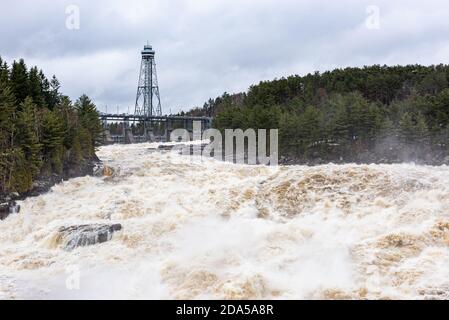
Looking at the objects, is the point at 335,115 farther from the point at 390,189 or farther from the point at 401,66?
the point at 401,66

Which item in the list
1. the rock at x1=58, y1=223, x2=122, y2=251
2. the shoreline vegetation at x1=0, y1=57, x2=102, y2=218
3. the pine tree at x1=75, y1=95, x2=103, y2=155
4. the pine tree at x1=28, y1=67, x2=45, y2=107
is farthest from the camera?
the pine tree at x1=28, y1=67, x2=45, y2=107

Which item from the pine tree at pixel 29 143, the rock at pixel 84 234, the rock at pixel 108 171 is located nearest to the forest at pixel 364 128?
the rock at pixel 108 171

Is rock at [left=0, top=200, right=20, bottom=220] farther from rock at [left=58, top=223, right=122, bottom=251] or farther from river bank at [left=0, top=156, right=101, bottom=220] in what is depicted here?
rock at [left=58, top=223, right=122, bottom=251]

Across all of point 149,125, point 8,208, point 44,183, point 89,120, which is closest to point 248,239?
point 8,208

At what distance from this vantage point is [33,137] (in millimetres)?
43969

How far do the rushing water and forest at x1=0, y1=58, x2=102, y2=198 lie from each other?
299 cm

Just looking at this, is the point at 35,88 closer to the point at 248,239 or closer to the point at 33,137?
the point at 33,137

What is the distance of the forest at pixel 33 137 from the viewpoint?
40250 mm

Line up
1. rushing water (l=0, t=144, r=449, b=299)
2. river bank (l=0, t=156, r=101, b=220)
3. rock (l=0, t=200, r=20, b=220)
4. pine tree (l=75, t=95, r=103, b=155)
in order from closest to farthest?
rushing water (l=0, t=144, r=449, b=299) < rock (l=0, t=200, r=20, b=220) < river bank (l=0, t=156, r=101, b=220) < pine tree (l=75, t=95, r=103, b=155)

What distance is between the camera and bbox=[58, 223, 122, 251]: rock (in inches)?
1128

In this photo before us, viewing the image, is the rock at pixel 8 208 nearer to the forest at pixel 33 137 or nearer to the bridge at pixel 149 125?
the forest at pixel 33 137

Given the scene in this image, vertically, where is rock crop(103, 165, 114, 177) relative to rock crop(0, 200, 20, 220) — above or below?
above

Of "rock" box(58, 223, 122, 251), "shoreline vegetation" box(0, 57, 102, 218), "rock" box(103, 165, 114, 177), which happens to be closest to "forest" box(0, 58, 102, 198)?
"shoreline vegetation" box(0, 57, 102, 218)

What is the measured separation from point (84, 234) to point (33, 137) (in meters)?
18.5
